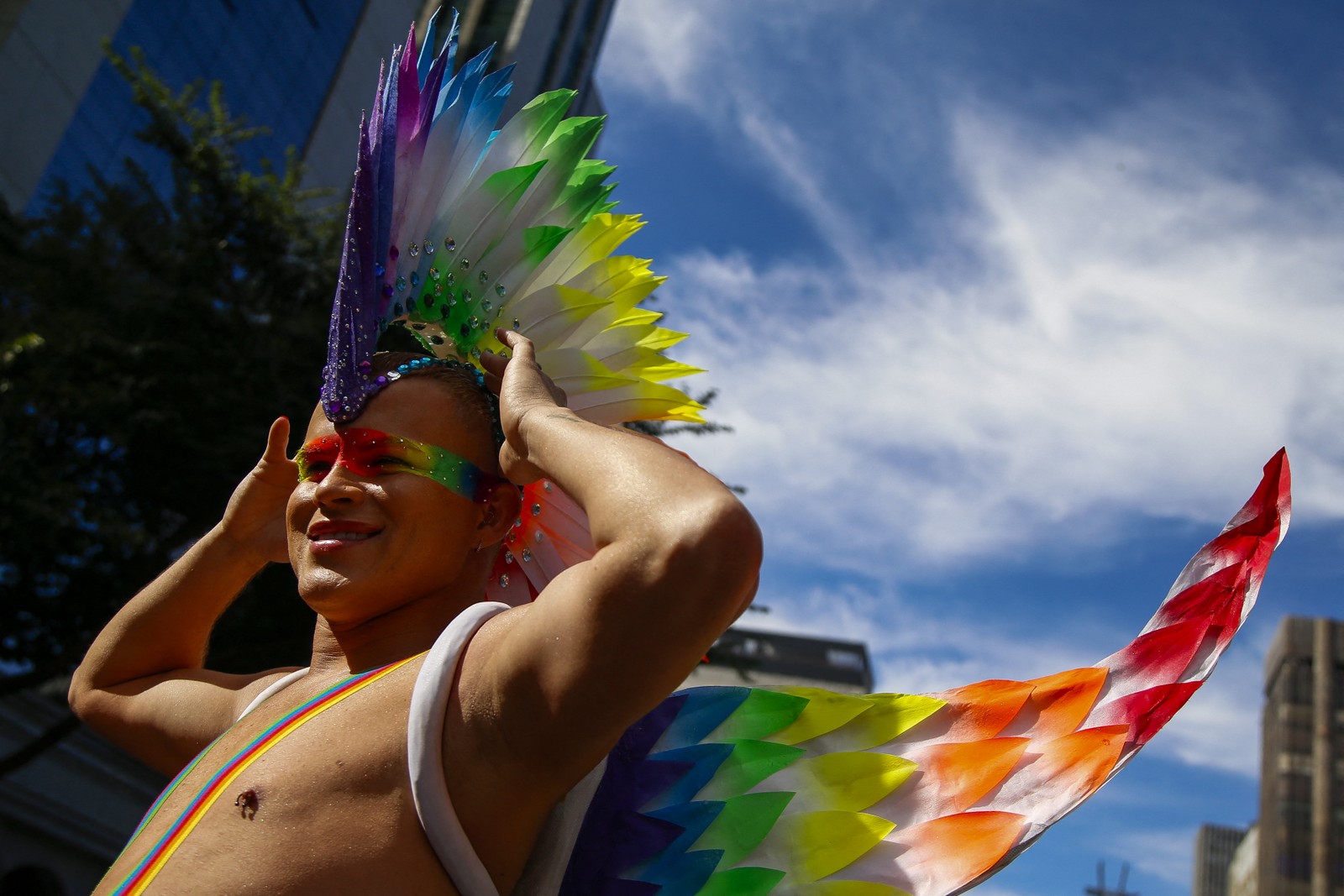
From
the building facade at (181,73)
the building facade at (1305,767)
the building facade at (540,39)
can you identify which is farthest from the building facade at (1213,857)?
the building facade at (181,73)

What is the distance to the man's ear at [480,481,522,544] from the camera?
2330 mm

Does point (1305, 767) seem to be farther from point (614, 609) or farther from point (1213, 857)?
point (614, 609)

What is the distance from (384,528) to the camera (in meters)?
2.17

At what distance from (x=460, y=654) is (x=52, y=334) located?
8.22m

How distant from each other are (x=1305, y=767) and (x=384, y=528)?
2251 inches

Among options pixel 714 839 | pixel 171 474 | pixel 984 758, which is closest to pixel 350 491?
pixel 714 839

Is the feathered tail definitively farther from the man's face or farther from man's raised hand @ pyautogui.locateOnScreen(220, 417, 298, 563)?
man's raised hand @ pyautogui.locateOnScreen(220, 417, 298, 563)

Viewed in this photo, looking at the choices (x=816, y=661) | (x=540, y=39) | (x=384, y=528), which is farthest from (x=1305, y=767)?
(x=384, y=528)

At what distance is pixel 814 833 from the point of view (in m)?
2.06

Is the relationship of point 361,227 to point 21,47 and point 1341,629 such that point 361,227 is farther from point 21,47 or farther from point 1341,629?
point 1341,629

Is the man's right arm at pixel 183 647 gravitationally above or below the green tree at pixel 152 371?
below

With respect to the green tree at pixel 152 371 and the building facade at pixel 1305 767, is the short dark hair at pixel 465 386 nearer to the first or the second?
the green tree at pixel 152 371

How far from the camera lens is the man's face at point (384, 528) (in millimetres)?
2145

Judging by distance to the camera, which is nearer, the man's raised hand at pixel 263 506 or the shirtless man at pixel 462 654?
the shirtless man at pixel 462 654
